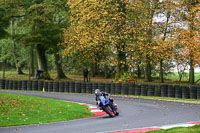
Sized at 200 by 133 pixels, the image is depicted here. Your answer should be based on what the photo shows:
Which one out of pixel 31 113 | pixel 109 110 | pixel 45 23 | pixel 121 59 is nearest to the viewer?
pixel 109 110

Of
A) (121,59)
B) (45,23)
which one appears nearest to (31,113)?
(121,59)

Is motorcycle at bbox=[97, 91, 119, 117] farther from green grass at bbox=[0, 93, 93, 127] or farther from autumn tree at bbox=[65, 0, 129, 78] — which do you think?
autumn tree at bbox=[65, 0, 129, 78]

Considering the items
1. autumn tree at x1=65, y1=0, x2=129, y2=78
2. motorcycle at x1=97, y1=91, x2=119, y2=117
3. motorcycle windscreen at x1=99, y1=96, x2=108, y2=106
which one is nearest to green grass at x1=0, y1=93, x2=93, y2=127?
motorcycle at x1=97, y1=91, x2=119, y2=117

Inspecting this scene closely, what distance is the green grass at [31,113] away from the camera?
13.2 metres

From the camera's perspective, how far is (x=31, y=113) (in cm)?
1477

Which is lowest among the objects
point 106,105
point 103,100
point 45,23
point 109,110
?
point 109,110

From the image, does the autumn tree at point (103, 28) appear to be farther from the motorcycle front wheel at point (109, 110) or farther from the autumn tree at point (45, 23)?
the motorcycle front wheel at point (109, 110)

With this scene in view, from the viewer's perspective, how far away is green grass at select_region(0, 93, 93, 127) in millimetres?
13164

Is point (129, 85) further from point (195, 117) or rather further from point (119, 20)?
point (195, 117)

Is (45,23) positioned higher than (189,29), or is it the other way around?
(45,23)

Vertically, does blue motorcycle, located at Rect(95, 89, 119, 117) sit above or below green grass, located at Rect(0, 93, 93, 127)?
above

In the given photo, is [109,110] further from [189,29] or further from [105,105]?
[189,29]

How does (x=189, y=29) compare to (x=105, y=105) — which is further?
(x=189, y=29)

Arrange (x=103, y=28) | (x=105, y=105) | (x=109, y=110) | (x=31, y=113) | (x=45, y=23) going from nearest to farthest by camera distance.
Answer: (x=105, y=105), (x=109, y=110), (x=31, y=113), (x=103, y=28), (x=45, y=23)
